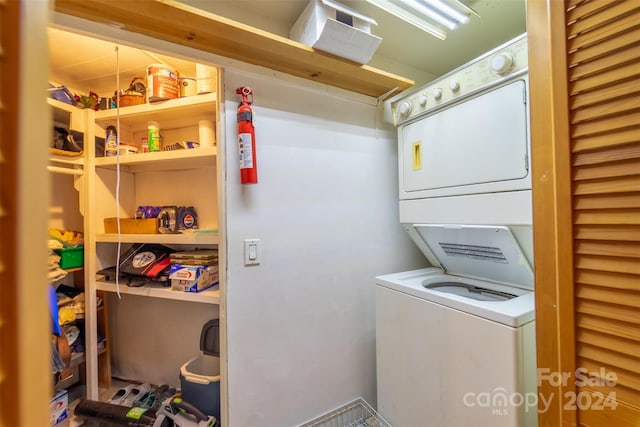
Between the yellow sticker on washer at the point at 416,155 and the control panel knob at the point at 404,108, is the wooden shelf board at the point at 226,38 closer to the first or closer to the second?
the control panel knob at the point at 404,108

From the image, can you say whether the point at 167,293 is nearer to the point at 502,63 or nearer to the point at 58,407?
the point at 58,407

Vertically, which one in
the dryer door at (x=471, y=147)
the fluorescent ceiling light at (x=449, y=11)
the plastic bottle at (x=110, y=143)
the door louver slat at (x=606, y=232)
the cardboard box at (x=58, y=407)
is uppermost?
the fluorescent ceiling light at (x=449, y=11)

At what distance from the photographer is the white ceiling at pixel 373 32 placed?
1412 millimetres

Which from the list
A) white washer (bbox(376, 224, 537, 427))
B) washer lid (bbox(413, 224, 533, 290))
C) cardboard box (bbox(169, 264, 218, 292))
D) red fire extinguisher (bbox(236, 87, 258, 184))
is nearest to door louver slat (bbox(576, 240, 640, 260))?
white washer (bbox(376, 224, 537, 427))

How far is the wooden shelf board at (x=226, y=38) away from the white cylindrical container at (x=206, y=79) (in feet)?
0.73

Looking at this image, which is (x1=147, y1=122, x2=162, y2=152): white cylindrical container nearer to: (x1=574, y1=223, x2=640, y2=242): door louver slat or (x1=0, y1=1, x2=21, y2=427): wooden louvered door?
(x1=0, y1=1, x2=21, y2=427): wooden louvered door

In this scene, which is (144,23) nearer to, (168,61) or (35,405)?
(168,61)

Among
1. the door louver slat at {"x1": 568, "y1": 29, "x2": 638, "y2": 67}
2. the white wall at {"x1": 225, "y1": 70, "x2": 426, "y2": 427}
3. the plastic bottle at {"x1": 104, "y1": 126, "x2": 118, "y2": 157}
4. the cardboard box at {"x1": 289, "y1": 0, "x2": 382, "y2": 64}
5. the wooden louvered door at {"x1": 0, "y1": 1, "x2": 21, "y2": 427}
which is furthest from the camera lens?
the plastic bottle at {"x1": 104, "y1": 126, "x2": 118, "y2": 157}

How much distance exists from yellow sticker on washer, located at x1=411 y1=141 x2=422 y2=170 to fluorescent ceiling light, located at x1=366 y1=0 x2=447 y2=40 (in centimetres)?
63

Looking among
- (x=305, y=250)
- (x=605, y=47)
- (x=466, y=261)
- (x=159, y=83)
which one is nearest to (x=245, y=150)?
(x=305, y=250)

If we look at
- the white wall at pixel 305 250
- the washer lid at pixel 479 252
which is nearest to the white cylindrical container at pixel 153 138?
the white wall at pixel 305 250

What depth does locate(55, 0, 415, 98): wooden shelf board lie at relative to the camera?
0.97 m

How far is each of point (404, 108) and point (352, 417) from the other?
194 cm

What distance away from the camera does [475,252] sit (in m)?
1.41
